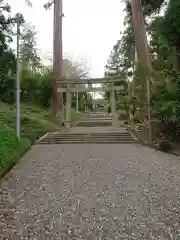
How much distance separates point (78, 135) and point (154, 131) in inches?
167

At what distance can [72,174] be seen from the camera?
8.48 meters

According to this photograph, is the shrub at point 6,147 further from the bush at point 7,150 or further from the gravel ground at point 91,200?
the gravel ground at point 91,200

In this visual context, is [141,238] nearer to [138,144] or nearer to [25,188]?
[25,188]

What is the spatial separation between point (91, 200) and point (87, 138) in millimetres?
12099

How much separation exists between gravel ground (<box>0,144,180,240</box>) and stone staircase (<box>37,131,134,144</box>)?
6673 millimetres

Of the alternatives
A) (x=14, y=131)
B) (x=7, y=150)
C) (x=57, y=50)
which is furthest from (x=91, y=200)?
(x=57, y=50)

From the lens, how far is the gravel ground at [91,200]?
432 cm

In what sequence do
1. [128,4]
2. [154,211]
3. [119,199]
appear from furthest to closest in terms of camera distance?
[128,4] → [119,199] → [154,211]

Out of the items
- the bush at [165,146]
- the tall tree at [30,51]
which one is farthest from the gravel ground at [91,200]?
the tall tree at [30,51]

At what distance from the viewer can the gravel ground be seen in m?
Result: 4.32

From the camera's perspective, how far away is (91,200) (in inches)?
233

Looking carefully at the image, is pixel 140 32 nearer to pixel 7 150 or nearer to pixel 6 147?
pixel 6 147

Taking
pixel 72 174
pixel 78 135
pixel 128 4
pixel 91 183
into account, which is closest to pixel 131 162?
pixel 72 174

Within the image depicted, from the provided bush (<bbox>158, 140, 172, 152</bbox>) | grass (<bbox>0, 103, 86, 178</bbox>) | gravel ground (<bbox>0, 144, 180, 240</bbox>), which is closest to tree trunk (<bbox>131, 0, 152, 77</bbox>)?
bush (<bbox>158, 140, 172, 152</bbox>)
